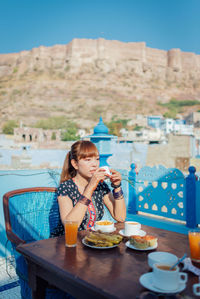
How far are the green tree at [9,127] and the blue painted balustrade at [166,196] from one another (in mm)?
40132

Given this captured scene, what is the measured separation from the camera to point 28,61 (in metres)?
64.4

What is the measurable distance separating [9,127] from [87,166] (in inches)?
1635

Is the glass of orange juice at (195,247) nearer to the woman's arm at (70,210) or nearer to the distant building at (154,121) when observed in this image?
the woman's arm at (70,210)

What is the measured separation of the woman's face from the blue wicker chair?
1.10 ft

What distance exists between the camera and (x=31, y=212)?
1.82 metres

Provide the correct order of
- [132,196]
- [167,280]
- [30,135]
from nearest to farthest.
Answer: [167,280]
[132,196]
[30,135]


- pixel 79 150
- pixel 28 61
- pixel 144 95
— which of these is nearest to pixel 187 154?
pixel 79 150

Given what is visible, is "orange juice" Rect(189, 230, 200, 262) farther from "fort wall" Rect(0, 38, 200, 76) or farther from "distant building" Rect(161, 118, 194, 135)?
"fort wall" Rect(0, 38, 200, 76)

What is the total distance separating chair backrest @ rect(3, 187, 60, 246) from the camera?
1610 mm

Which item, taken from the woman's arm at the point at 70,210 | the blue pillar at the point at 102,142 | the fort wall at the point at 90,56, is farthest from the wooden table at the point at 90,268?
the fort wall at the point at 90,56

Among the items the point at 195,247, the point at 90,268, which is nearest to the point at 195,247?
the point at 195,247

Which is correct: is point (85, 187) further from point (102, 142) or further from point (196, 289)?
point (102, 142)

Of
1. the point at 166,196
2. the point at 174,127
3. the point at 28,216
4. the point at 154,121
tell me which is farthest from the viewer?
the point at 154,121

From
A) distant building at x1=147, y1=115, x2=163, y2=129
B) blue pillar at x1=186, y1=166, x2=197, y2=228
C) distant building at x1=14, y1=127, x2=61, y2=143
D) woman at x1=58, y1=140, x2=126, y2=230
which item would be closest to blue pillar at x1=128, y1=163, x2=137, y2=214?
blue pillar at x1=186, y1=166, x2=197, y2=228
